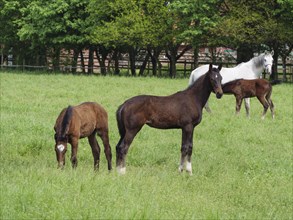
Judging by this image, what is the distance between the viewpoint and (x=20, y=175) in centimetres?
819

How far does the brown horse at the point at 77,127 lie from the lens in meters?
9.39

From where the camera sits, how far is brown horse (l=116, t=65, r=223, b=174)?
10750 millimetres

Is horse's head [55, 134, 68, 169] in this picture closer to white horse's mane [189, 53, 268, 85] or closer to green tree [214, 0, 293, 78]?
white horse's mane [189, 53, 268, 85]

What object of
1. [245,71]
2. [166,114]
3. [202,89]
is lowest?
[166,114]

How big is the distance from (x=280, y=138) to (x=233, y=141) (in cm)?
158

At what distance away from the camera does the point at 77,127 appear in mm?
9891

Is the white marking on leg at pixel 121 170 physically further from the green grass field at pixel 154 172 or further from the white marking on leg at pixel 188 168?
the white marking on leg at pixel 188 168

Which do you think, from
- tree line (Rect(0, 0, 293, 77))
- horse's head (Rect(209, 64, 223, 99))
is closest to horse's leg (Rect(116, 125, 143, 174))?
horse's head (Rect(209, 64, 223, 99))

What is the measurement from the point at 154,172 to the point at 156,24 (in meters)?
30.9

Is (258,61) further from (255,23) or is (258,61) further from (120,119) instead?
(255,23)

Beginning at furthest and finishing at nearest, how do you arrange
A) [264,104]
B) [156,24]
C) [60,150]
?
[156,24] → [264,104] → [60,150]

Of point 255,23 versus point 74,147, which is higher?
point 255,23

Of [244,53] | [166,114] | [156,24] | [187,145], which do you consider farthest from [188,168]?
[244,53]

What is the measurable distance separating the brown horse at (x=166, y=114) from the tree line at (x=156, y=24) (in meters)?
25.4
